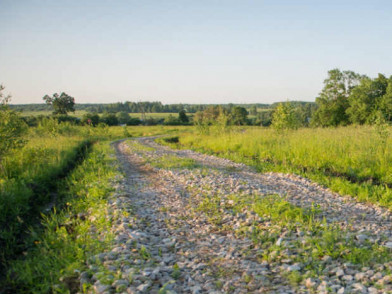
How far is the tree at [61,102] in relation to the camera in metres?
95.0

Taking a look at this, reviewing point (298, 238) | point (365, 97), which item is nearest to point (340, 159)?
point (298, 238)

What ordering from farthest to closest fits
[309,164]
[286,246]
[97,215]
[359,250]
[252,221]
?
[309,164], [97,215], [252,221], [286,246], [359,250]

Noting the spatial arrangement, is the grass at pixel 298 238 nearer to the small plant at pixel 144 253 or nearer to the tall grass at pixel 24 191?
the small plant at pixel 144 253

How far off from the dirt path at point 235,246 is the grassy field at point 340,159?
48.5 inches

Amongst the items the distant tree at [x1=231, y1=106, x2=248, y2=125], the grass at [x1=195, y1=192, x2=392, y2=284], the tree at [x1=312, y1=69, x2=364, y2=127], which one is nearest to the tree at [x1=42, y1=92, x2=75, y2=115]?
the distant tree at [x1=231, y1=106, x2=248, y2=125]

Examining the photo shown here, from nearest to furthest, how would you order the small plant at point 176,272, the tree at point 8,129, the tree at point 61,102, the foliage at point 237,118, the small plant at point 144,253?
1. the small plant at point 176,272
2. the small plant at point 144,253
3. the tree at point 8,129
4. the foliage at point 237,118
5. the tree at point 61,102

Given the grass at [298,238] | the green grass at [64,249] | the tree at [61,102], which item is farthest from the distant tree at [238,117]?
the tree at [61,102]

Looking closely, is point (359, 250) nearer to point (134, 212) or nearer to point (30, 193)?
point (134, 212)

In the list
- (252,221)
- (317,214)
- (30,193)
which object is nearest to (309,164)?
(317,214)

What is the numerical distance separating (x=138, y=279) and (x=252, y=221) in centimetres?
344

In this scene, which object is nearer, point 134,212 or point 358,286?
point 358,286

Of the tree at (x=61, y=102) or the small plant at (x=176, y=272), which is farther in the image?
the tree at (x=61, y=102)

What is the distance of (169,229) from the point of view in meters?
6.93

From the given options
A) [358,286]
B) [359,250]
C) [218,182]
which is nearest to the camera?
[358,286]
